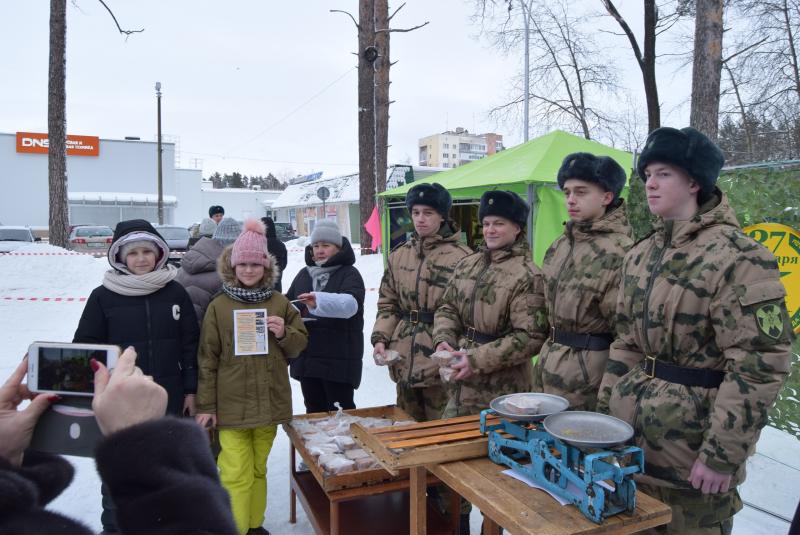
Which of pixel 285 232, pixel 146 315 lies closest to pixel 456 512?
pixel 146 315

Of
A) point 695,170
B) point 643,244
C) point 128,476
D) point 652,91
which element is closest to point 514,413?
point 643,244

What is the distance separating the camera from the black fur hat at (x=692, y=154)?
6.77 ft

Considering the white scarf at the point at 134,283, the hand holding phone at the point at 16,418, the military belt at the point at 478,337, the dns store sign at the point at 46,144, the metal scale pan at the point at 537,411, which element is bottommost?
the metal scale pan at the point at 537,411

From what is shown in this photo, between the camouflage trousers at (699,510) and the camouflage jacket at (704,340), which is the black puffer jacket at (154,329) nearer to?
the camouflage jacket at (704,340)

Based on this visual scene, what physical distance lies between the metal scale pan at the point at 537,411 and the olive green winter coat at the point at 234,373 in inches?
59.6

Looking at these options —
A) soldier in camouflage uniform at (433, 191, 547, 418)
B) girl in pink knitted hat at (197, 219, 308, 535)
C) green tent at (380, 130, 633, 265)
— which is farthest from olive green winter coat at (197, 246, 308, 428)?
green tent at (380, 130, 633, 265)

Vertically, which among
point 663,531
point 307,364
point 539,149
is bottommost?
point 663,531

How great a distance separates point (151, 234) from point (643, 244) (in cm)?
246

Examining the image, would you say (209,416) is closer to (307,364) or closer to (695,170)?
(307,364)

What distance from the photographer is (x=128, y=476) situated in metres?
1.00

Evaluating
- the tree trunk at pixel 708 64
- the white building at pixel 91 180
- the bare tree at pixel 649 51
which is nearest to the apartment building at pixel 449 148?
the white building at pixel 91 180

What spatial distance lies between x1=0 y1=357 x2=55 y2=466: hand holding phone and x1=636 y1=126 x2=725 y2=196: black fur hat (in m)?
2.14

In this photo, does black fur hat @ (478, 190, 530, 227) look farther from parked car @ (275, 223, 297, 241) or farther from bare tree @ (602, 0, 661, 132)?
parked car @ (275, 223, 297, 241)

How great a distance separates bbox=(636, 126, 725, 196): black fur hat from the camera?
206 centimetres
